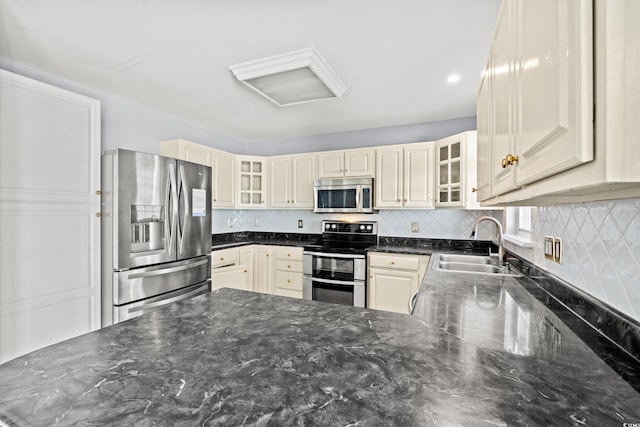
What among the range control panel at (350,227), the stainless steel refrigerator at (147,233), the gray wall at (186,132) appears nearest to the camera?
the stainless steel refrigerator at (147,233)

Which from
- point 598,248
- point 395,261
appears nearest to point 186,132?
point 395,261

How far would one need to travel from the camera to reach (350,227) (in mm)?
3904

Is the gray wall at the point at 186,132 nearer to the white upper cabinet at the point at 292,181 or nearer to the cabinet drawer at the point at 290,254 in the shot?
→ the white upper cabinet at the point at 292,181

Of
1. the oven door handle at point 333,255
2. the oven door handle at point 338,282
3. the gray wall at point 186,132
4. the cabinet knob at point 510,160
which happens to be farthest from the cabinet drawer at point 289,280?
the cabinet knob at point 510,160

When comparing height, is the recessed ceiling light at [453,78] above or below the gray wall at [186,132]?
above

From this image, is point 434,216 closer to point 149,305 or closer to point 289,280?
point 289,280

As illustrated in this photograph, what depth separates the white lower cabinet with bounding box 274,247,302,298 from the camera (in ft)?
12.2

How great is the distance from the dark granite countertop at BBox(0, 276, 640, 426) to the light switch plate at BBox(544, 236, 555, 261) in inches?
20.2

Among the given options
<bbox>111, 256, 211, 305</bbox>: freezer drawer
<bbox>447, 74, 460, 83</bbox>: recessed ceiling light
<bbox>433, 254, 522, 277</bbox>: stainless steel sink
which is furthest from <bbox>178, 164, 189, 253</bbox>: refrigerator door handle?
<bbox>447, 74, 460, 83</bbox>: recessed ceiling light

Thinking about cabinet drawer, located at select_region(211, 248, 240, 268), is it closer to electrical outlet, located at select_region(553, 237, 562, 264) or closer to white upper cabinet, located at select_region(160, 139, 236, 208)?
white upper cabinet, located at select_region(160, 139, 236, 208)

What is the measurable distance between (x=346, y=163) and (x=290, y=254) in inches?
54.8

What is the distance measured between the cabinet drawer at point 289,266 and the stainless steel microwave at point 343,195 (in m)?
0.75

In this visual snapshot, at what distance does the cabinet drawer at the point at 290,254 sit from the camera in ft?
12.2

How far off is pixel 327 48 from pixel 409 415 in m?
2.10
